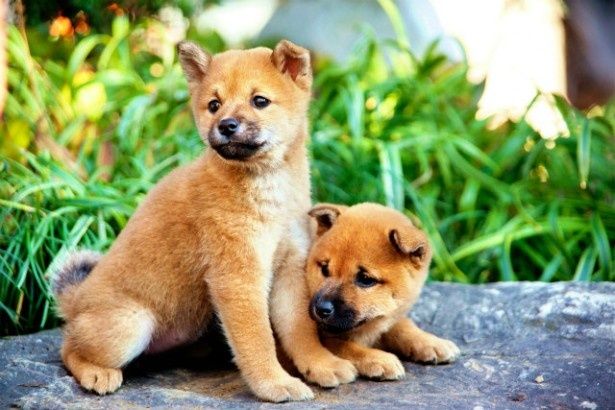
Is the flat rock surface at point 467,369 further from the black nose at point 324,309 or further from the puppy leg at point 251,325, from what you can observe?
the black nose at point 324,309

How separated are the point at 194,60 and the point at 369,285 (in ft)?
4.65

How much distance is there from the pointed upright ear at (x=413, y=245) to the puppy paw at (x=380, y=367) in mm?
490

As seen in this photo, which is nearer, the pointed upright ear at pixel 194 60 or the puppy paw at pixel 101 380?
the puppy paw at pixel 101 380

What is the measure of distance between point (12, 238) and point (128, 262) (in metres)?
1.50

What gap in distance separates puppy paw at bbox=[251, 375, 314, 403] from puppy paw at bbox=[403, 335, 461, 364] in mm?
762

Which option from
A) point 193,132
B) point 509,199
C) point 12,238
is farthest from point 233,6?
point 12,238

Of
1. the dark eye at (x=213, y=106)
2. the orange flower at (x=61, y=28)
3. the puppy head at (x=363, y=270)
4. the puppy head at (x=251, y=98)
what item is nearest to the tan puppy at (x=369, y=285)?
the puppy head at (x=363, y=270)

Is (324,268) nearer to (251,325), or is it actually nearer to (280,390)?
(251,325)

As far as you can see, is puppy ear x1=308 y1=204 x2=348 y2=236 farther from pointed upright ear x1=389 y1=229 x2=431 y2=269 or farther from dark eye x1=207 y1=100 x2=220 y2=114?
dark eye x1=207 y1=100 x2=220 y2=114

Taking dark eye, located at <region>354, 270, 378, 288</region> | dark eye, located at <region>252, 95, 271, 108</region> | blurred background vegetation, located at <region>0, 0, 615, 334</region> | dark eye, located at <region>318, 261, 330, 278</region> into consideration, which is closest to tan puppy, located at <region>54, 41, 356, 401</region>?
dark eye, located at <region>252, 95, 271, 108</region>

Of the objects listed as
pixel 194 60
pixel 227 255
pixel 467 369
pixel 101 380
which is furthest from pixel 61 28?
pixel 467 369

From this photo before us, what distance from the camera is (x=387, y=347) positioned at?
449cm

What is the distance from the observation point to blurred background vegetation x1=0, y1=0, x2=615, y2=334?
5629 mm

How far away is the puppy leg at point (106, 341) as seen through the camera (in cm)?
390
